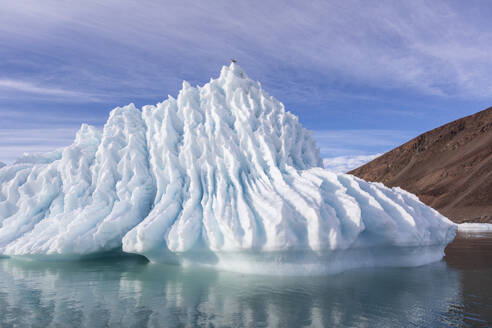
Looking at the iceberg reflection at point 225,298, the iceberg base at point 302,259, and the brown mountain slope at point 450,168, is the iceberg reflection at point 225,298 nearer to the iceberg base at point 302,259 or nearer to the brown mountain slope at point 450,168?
the iceberg base at point 302,259

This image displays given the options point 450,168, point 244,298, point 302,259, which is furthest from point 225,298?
point 450,168

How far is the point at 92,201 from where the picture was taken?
53.2 ft

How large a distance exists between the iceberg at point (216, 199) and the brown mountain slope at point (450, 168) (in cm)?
5641

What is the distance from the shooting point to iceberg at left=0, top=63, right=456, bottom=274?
38.4 feet

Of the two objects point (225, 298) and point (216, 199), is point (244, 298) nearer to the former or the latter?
point (225, 298)

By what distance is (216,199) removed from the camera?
43.8 feet

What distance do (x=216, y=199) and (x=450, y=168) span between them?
86.4 m

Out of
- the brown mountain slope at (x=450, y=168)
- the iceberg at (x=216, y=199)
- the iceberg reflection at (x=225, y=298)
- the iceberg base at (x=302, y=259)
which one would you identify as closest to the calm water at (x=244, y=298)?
the iceberg reflection at (x=225, y=298)

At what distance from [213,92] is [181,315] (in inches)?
407

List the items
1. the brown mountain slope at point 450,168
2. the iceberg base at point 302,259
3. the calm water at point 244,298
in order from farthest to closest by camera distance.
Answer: the brown mountain slope at point 450,168 → the iceberg base at point 302,259 → the calm water at point 244,298

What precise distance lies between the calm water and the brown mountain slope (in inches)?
2306

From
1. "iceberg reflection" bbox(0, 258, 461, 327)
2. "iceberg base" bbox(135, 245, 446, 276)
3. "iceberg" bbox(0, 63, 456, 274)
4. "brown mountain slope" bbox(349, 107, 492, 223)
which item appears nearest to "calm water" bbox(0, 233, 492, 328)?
"iceberg reflection" bbox(0, 258, 461, 327)

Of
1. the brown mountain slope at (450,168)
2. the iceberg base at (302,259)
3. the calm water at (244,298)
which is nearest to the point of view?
the calm water at (244,298)

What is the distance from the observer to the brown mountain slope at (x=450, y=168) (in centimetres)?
7069
